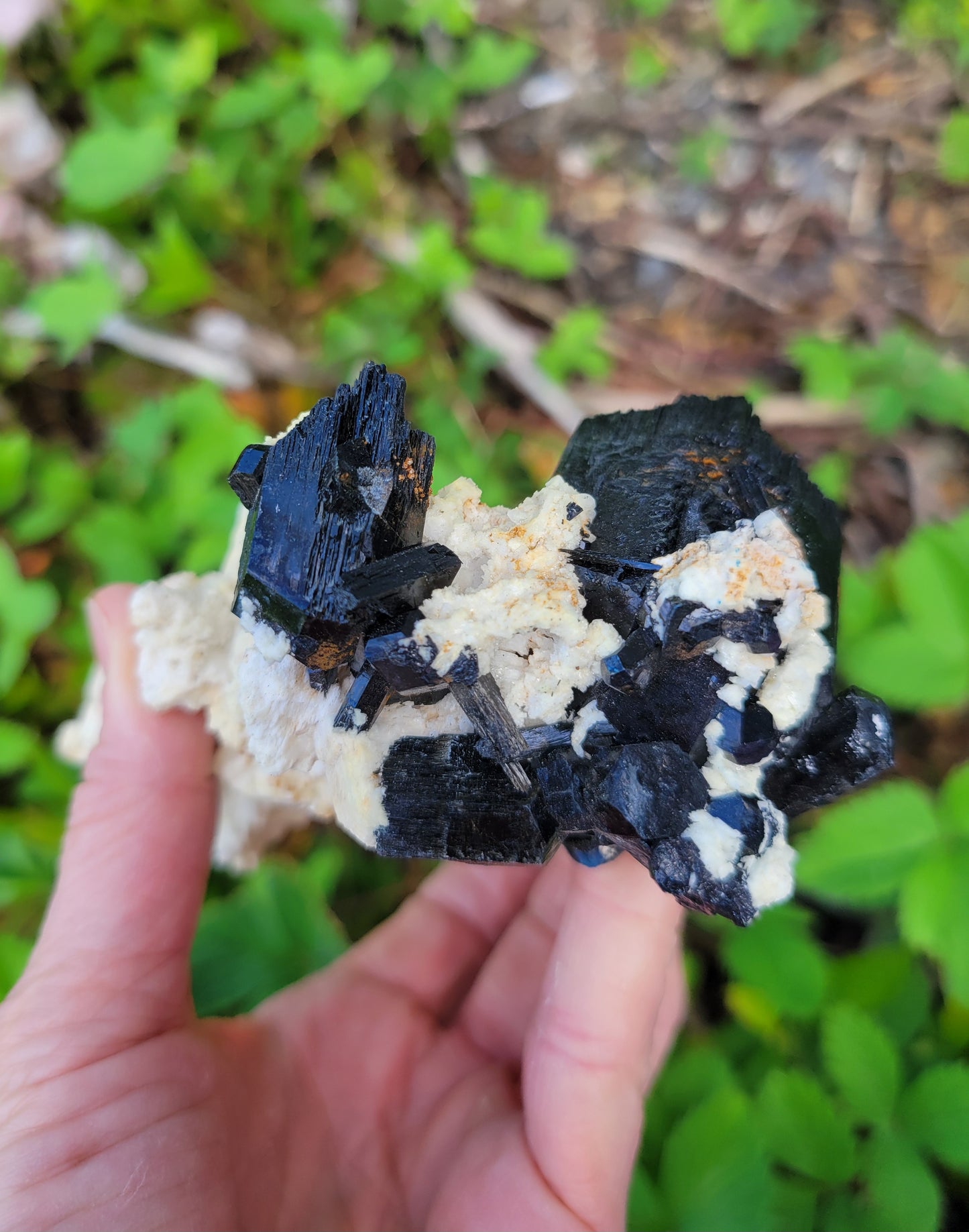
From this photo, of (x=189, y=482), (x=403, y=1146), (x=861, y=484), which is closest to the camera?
(x=403, y=1146)

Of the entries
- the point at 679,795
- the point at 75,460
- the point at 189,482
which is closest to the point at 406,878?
the point at 189,482

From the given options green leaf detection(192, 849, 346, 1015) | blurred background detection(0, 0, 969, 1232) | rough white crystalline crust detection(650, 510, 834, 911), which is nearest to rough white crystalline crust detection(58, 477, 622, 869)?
rough white crystalline crust detection(650, 510, 834, 911)

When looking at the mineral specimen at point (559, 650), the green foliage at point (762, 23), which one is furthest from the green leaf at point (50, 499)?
the green foliage at point (762, 23)

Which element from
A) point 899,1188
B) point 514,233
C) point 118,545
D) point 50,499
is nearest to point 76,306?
point 50,499

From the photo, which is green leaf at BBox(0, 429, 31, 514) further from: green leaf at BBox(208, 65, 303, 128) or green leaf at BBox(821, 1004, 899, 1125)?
green leaf at BBox(821, 1004, 899, 1125)

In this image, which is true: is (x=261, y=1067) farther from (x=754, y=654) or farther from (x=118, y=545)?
(x=118, y=545)

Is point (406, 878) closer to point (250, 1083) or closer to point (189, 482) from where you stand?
point (250, 1083)

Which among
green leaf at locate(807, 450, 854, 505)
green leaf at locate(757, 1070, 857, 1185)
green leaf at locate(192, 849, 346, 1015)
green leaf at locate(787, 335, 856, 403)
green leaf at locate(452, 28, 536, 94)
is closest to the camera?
green leaf at locate(757, 1070, 857, 1185)

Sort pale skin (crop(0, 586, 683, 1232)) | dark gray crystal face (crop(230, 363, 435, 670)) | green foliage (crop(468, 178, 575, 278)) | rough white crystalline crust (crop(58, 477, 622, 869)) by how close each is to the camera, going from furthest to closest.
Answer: green foliage (crop(468, 178, 575, 278))
pale skin (crop(0, 586, 683, 1232))
rough white crystalline crust (crop(58, 477, 622, 869))
dark gray crystal face (crop(230, 363, 435, 670))
